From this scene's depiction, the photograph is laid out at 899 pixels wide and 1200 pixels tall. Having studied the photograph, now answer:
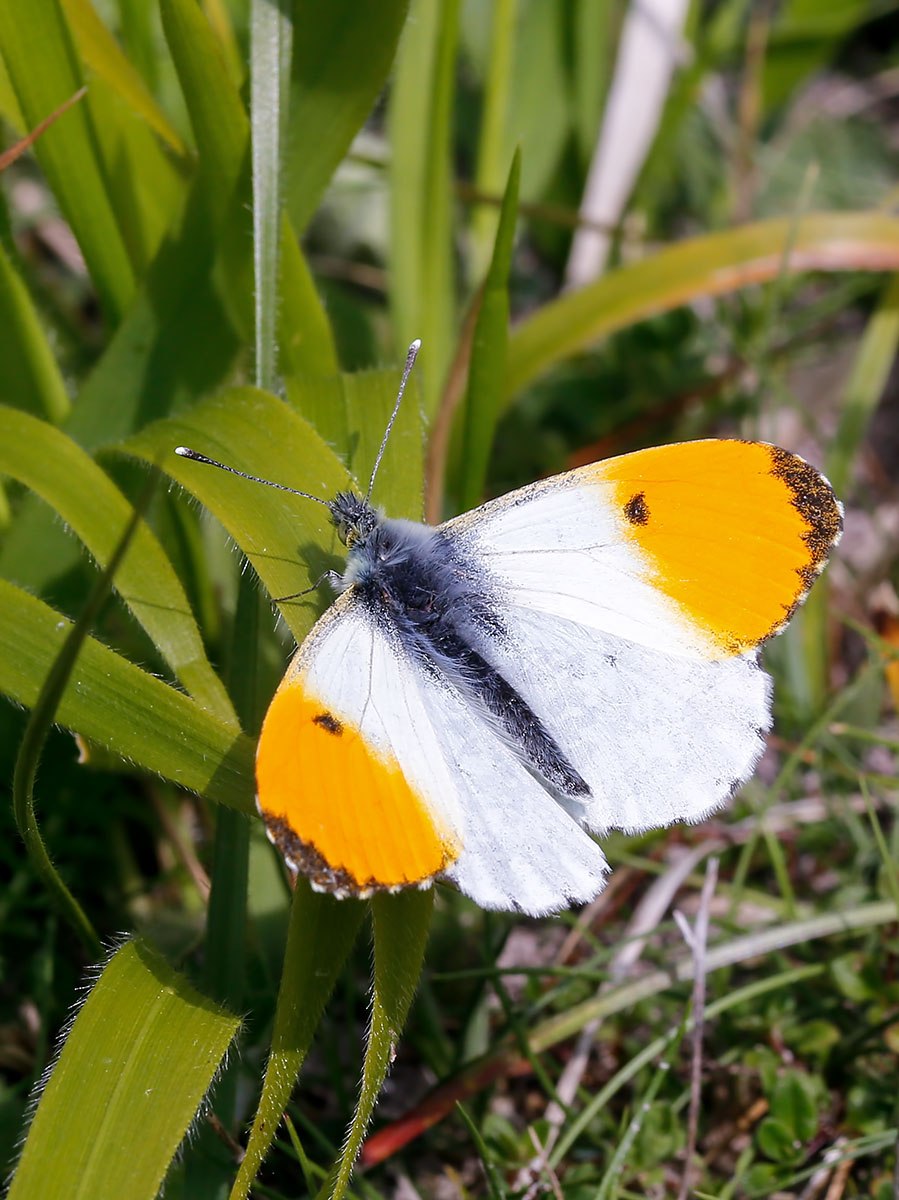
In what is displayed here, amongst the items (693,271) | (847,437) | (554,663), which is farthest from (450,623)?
(847,437)

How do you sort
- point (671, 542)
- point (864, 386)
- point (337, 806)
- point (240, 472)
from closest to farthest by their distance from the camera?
point (337, 806) < point (240, 472) < point (671, 542) < point (864, 386)

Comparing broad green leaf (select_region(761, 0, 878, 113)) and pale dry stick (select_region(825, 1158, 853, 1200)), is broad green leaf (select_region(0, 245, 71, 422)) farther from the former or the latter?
broad green leaf (select_region(761, 0, 878, 113))

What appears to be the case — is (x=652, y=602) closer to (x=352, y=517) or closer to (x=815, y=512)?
(x=815, y=512)

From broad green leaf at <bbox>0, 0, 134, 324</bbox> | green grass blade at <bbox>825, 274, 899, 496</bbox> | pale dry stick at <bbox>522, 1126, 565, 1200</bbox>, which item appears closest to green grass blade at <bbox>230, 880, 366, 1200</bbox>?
pale dry stick at <bbox>522, 1126, 565, 1200</bbox>

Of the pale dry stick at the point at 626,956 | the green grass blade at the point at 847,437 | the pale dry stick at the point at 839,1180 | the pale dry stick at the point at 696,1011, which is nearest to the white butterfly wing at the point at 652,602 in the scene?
the pale dry stick at the point at 696,1011

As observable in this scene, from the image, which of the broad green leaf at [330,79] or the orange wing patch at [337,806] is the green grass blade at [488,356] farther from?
the orange wing patch at [337,806]

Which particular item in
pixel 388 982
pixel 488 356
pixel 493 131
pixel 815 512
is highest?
pixel 493 131
